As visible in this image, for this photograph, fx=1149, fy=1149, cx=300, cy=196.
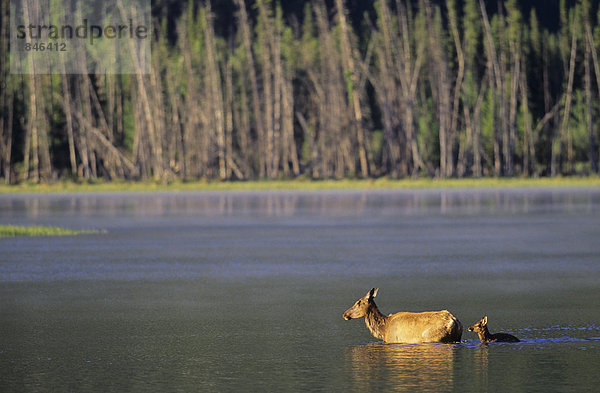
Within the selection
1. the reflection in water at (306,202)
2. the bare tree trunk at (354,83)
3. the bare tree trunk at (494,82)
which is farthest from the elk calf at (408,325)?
the bare tree trunk at (354,83)

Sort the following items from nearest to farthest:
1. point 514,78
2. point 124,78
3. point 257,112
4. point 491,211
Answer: point 491,211 < point 514,78 < point 257,112 < point 124,78

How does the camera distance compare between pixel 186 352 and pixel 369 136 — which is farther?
pixel 369 136

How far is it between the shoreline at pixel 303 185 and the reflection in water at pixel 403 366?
146 feet

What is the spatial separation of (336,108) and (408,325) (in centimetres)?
5080

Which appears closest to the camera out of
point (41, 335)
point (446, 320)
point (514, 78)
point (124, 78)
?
point (446, 320)

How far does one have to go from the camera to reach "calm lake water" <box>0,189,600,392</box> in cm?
968

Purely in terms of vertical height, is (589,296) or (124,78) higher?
(124,78)

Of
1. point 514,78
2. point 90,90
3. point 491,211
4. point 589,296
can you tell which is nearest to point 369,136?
point 514,78

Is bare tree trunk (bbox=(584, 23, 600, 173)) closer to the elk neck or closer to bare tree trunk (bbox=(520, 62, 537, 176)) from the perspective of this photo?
bare tree trunk (bbox=(520, 62, 537, 176))

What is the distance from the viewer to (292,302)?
47.2ft

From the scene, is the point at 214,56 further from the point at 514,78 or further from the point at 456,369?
the point at 456,369

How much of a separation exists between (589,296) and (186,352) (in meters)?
6.00

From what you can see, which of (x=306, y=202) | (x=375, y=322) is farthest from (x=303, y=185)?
(x=375, y=322)

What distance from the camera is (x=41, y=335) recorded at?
11.9 meters
